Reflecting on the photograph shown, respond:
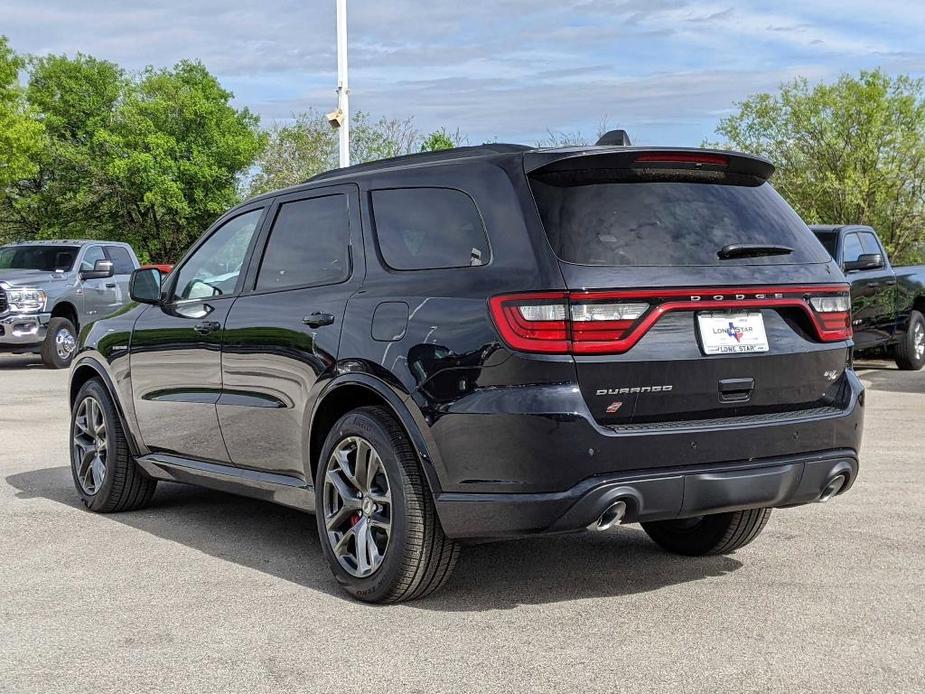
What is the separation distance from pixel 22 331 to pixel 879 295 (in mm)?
12044

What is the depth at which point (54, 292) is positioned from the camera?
62.7ft

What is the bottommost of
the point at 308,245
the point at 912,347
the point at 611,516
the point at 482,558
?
the point at 912,347

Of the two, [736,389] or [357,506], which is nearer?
[736,389]

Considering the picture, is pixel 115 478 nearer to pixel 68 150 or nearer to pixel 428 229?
pixel 428 229

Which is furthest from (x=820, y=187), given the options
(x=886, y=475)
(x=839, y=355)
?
(x=839, y=355)

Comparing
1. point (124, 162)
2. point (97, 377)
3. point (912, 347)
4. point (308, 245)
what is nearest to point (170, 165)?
point (124, 162)

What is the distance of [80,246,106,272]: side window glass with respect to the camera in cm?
1989

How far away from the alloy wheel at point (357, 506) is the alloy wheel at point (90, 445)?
242cm

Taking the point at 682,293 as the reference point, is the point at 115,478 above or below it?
below

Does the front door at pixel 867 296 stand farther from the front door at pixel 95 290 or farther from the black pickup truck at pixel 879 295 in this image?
the front door at pixel 95 290

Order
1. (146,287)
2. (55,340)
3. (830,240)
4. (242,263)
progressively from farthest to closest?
(55,340)
(830,240)
(146,287)
(242,263)

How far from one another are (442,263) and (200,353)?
75.0 inches

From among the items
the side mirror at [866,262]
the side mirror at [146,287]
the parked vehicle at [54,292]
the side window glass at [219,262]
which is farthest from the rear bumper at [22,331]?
the side window glass at [219,262]

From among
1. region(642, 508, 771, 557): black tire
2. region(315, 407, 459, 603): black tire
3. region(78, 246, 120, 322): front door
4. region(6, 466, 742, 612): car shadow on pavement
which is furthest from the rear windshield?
region(78, 246, 120, 322): front door
